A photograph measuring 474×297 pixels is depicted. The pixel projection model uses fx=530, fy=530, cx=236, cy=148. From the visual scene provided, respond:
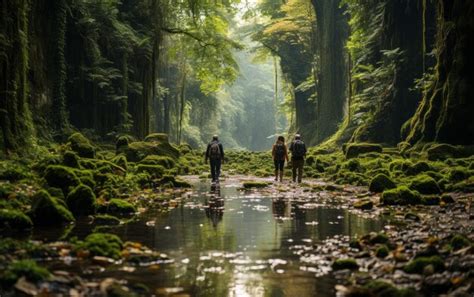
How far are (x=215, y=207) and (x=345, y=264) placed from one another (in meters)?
6.05

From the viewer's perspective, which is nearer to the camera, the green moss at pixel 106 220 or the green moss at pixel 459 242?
the green moss at pixel 459 242

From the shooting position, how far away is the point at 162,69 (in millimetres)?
46438

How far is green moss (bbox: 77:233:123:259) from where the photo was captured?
5.96 metres

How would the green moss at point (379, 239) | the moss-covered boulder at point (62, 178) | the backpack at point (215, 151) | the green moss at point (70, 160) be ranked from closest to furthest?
1. the green moss at point (379, 239)
2. the moss-covered boulder at point (62, 178)
3. the green moss at point (70, 160)
4. the backpack at point (215, 151)

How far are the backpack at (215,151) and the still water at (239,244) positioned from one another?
17.7 ft

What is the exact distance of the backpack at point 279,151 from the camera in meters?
18.7

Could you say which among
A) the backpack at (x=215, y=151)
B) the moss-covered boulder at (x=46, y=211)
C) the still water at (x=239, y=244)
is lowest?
the still water at (x=239, y=244)

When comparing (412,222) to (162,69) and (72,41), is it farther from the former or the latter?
(162,69)

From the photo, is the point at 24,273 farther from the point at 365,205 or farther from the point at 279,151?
the point at 279,151

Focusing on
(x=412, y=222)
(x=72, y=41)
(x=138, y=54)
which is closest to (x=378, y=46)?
(x=138, y=54)

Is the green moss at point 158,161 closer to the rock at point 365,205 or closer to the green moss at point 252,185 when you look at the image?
the green moss at point 252,185

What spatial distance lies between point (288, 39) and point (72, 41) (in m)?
26.9

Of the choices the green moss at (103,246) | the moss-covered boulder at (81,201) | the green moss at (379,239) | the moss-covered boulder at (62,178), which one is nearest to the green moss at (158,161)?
the moss-covered boulder at (62,178)

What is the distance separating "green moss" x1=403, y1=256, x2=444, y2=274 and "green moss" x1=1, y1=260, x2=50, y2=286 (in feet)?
11.3
